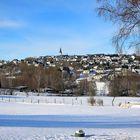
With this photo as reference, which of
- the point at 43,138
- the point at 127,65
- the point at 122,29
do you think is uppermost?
the point at 127,65

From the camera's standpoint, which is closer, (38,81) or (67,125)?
→ (67,125)

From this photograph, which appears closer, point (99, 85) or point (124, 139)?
point (124, 139)

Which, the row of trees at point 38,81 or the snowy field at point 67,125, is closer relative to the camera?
the snowy field at point 67,125

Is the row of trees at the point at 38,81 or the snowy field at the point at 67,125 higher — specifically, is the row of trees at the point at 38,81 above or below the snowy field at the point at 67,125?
above

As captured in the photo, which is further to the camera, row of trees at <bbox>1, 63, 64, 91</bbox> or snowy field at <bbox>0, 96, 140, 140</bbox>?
row of trees at <bbox>1, 63, 64, 91</bbox>

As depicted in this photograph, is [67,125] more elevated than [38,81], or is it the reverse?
[38,81]

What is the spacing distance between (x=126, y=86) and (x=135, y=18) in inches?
4229

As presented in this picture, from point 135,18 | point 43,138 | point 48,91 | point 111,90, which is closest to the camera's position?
point 135,18

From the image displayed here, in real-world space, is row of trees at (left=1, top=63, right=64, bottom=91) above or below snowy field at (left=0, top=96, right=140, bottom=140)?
above

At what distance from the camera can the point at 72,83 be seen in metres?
140

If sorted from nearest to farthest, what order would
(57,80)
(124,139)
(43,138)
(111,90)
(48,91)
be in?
1. (124,139)
2. (43,138)
3. (111,90)
4. (48,91)
5. (57,80)

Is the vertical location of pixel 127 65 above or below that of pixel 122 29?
above

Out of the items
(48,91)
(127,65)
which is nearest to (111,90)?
(48,91)

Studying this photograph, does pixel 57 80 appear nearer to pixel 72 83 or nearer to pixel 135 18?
pixel 72 83
